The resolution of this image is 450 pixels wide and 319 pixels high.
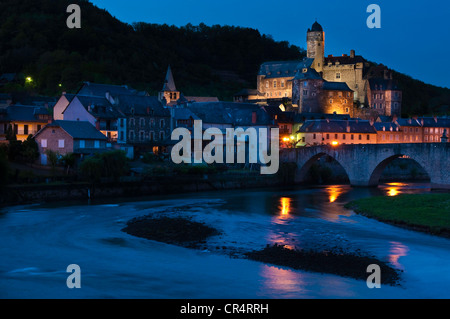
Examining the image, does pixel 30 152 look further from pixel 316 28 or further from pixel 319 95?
pixel 316 28

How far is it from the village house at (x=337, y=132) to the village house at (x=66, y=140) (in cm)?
3502

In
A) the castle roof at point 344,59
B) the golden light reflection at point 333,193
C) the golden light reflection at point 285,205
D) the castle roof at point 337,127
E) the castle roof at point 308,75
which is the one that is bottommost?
the golden light reflection at point 285,205

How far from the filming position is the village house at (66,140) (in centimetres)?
5503

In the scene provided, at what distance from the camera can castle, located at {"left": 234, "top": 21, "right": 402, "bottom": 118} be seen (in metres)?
102

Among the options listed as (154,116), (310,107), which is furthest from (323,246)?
(310,107)

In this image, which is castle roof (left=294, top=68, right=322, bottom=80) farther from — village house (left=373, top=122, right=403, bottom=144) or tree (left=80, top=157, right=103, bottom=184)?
tree (left=80, top=157, right=103, bottom=184)

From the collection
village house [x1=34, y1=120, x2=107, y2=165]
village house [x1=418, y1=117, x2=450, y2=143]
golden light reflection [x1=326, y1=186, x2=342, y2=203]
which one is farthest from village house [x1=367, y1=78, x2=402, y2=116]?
village house [x1=34, y1=120, x2=107, y2=165]

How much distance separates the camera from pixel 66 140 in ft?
181

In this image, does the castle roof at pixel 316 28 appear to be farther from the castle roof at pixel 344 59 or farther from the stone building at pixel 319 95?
the stone building at pixel 319 95

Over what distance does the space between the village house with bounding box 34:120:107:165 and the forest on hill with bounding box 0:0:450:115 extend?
42387 millimetres

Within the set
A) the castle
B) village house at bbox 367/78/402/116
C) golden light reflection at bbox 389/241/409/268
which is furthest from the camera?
village house at bbox 367/78/402/116

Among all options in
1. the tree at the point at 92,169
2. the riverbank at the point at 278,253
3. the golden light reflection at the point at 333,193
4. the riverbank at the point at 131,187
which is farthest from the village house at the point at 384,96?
the riverbank at the point at 278,253

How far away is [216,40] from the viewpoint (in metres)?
194

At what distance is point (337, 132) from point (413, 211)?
45.1 meters
